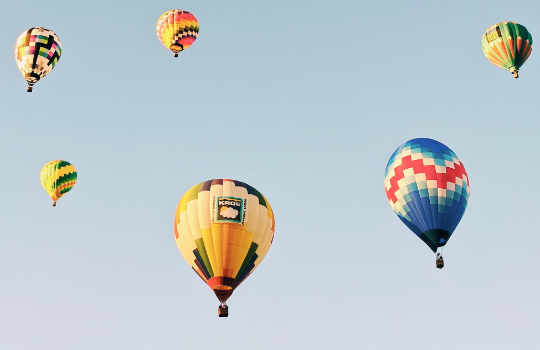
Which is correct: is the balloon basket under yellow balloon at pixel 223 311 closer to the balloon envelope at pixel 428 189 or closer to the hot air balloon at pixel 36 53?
the balloon envelope at pixel 428 189

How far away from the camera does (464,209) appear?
2820 cm

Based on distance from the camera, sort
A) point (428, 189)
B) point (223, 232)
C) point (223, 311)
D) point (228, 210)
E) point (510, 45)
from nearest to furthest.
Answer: point (223, 311) < point (223, 232) < point (228, 210) < point (428, 189) < point (510, 45)

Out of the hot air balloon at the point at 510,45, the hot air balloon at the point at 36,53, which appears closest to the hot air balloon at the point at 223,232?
the hot air balloon at the point at 36,53

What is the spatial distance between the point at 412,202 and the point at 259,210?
214 inches

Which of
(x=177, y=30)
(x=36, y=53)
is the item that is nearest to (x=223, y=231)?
(x=36, y=53)

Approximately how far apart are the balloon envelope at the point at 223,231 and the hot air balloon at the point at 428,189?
15.9 feet

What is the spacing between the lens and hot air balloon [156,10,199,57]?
3800 centimetres

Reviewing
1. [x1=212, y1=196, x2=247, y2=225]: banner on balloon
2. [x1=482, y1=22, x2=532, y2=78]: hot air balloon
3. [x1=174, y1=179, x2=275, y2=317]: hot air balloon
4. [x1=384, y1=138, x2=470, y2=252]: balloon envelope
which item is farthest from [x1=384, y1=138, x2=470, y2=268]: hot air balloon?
[x1=482, y1=22, x2=532, y2=78]: hot air balloon

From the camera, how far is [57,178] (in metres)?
40.1

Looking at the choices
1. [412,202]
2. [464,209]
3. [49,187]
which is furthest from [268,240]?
[49,187]

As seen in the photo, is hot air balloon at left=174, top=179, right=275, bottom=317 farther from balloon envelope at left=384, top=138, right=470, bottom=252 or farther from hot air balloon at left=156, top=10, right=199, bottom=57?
hot air balloon at left=156, top=10, right=199, bottom=57

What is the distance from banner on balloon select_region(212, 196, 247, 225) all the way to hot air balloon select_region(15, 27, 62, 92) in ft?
40.2

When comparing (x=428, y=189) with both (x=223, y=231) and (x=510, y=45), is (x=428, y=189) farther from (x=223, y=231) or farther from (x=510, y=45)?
(x=510, y=45)

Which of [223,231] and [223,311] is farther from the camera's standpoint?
[223,231]
